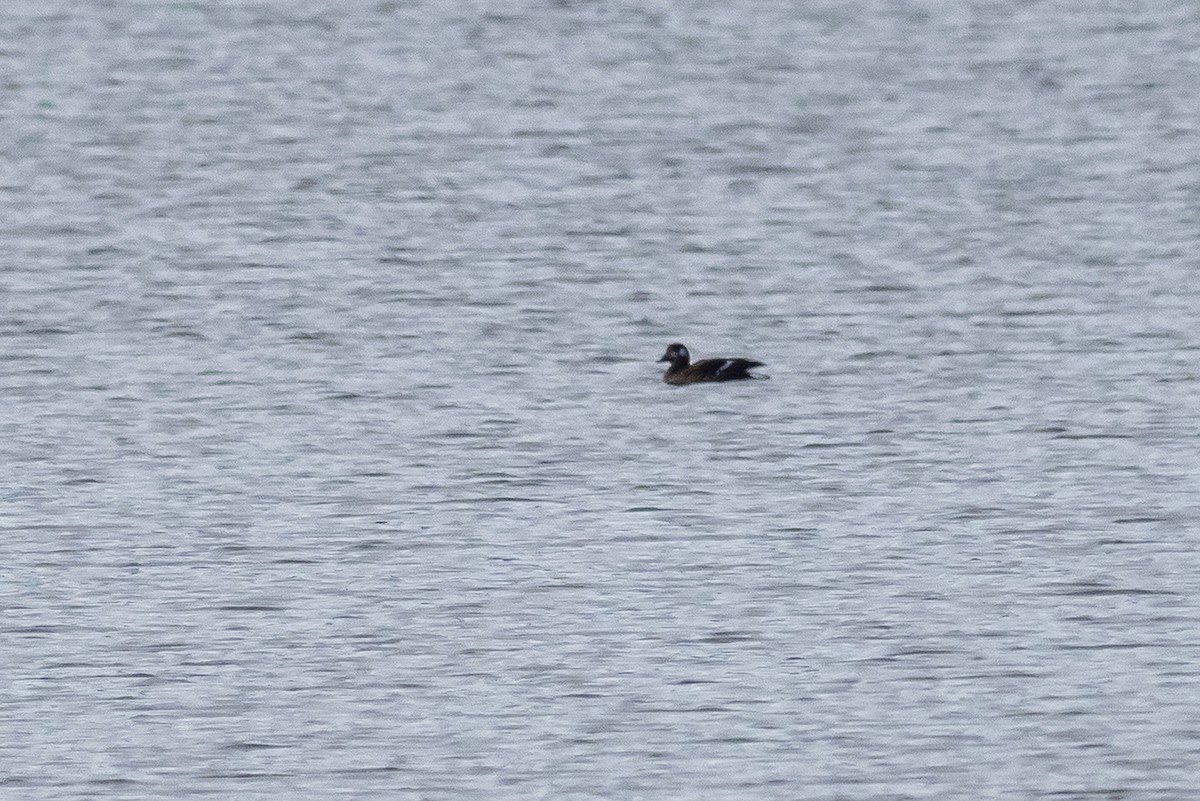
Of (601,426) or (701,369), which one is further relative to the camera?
(701,369)

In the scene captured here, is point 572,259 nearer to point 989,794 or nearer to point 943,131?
point 943,131

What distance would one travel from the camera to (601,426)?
19.0 m

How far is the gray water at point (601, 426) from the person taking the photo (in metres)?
12.4

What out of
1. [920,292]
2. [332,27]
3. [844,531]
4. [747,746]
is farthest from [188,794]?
[332,27]

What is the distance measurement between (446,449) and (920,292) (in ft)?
22.5

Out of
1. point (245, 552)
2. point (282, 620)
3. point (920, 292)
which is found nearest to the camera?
point (282, 620)

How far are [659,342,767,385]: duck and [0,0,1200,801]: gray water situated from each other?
0.56 ft

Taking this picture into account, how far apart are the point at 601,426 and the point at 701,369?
1.50 metres

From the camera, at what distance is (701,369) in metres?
20.2

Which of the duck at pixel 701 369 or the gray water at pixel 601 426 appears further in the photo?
the duck at pixel 701 369

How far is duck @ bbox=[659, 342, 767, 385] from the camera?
20.2 meters

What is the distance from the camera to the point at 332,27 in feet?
130

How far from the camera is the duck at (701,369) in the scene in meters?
20.2

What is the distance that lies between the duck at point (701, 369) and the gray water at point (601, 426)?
6.8 inches
